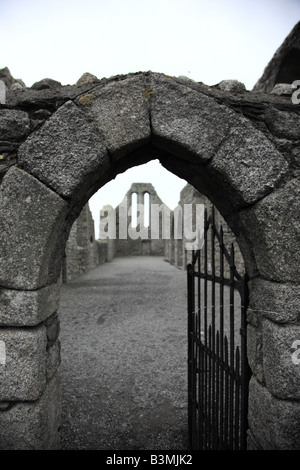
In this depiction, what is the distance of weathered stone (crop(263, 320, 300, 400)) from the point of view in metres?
1.59

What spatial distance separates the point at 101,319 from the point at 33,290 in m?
5.06

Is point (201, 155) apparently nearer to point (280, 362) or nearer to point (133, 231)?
point (280, 362)

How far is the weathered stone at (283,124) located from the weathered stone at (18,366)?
1842 millimetres

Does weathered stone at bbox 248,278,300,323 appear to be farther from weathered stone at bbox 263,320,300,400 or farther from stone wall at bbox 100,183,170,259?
stone wall at bbox 100,183,170,259

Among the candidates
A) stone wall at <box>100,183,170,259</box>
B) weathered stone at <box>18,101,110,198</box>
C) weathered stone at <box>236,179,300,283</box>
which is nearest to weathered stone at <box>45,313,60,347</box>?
weathered stone at <box>18,101,110,198</box>

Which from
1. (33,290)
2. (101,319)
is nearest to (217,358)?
(33,290)

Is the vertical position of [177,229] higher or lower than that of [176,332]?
higher

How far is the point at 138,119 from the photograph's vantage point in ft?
5.67

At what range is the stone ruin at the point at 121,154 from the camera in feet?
5.37

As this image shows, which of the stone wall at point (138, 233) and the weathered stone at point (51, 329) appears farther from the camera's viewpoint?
the stone wall at point (138, 233)

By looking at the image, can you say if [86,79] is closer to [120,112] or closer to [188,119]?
[120,112]

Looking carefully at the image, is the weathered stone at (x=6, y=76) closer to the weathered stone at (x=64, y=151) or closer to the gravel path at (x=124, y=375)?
the weathered stone at (x=64, y=151)

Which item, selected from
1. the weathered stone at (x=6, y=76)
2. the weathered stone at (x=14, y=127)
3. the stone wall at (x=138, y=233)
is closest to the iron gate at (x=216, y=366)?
the weathered stone at (x=14, y=127)
